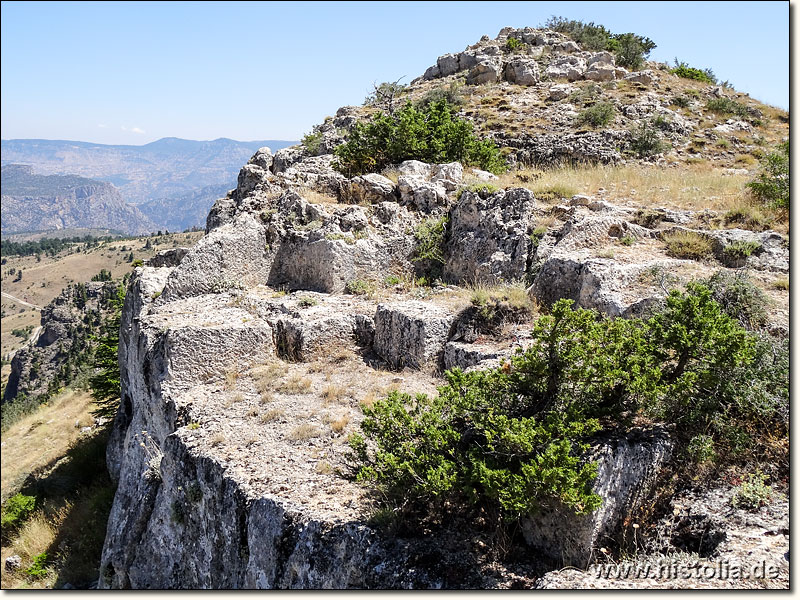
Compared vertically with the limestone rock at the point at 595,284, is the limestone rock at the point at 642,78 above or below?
above

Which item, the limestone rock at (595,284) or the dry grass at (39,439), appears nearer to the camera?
the limestone rock at (595,284)

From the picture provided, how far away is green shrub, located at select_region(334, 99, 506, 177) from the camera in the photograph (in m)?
14.8

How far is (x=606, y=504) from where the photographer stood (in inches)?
172

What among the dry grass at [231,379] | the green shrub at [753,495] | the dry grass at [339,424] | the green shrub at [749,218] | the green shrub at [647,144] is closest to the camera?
the green shrub at [753,495]

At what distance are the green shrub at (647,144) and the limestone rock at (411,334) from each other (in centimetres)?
1493

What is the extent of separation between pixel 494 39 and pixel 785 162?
29.8 meters

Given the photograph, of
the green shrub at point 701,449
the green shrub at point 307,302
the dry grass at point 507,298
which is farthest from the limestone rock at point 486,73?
the green shrub at point 701,449

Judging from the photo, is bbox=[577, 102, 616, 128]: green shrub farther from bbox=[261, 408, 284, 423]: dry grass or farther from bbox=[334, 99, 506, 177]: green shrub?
bbox=[261, 408, 284, 423]: dry grass

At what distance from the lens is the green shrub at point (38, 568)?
35.8ft

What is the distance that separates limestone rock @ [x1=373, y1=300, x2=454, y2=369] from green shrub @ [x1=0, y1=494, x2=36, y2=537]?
12172mm

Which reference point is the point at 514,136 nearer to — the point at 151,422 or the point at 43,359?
the point at 151,422

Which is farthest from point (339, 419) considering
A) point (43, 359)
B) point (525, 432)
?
point (43, 359)

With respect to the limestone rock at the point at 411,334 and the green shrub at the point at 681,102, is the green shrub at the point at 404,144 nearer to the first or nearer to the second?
the limestone rock at the point at 411,334

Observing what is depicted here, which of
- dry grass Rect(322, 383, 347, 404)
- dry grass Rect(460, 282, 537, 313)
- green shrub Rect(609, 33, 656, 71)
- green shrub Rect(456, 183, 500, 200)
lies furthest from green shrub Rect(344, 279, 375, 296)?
green shrub Rect(609, 33, 656, 71)
